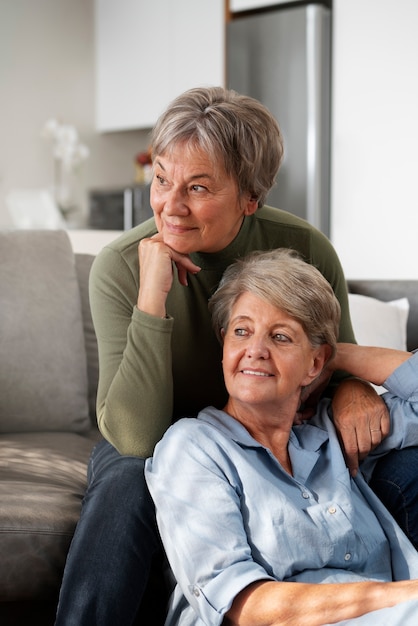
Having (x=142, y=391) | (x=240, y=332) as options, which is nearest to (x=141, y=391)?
(x=142, y=391)

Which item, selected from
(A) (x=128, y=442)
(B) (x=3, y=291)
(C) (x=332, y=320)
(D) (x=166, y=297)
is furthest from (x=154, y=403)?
(B) (x=3, y=291)

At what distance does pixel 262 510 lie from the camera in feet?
4.55

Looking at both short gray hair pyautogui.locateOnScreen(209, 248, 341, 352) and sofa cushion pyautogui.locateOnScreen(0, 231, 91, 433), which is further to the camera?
sofa cushion pyautogui.locateOnScreen(0, 231, 91, 433)

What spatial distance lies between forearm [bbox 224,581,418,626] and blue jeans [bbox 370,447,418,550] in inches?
13.4

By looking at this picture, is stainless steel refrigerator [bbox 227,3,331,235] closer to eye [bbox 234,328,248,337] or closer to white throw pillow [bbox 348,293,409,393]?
white throw pillow [bbox 348,293,409,393]

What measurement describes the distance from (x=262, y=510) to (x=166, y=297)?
46 centimetres

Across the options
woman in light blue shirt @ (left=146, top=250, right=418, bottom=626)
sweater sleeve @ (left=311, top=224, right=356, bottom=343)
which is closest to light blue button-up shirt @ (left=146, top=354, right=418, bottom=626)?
woman in light blue shirt @ (left=146, top=250, right=418, bottom=626)

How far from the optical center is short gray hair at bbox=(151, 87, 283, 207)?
1.55 metres

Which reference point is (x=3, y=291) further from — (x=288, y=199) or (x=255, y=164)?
(x=288, y=199)

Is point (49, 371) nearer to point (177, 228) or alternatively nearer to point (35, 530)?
point (35, 530)

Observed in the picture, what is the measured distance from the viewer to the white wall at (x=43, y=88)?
5.30 meters

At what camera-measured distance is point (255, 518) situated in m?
1.38

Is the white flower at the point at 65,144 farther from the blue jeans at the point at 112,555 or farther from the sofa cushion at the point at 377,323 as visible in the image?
the blue jeans at the point at 112,555

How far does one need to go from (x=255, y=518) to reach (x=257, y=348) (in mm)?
281
